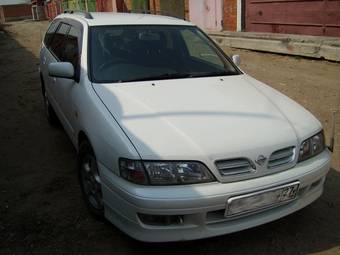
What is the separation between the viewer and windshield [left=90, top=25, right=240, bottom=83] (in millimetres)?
3939

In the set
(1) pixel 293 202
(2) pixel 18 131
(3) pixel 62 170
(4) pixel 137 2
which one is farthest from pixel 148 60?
(4) pixel 137 2

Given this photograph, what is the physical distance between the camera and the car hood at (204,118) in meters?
2.86

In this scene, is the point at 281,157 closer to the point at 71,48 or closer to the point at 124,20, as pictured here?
the point at 124,20

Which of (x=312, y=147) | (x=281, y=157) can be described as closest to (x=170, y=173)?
(x=281, y=157)

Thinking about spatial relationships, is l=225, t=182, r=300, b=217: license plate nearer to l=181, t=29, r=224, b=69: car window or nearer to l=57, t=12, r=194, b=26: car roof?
l=181, t=29, r=224, b=69: car window

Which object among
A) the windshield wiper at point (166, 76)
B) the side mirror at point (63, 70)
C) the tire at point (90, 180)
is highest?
the side mirror at point (63, 70)

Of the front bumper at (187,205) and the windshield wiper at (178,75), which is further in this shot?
the windshield wiper at (178,75)

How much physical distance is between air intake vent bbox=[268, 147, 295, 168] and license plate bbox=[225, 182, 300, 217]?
15 centimetres

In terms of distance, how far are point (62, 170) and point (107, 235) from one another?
1446 millimetres

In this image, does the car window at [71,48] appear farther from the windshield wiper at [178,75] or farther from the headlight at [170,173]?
the headlight at [170,173]

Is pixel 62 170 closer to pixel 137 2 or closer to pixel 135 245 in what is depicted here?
pixel 135 245

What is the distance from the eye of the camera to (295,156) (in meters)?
3.08

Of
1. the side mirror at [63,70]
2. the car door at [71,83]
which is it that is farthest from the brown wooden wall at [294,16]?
the side mirror at [63,70]

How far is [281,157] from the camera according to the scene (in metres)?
3.03
